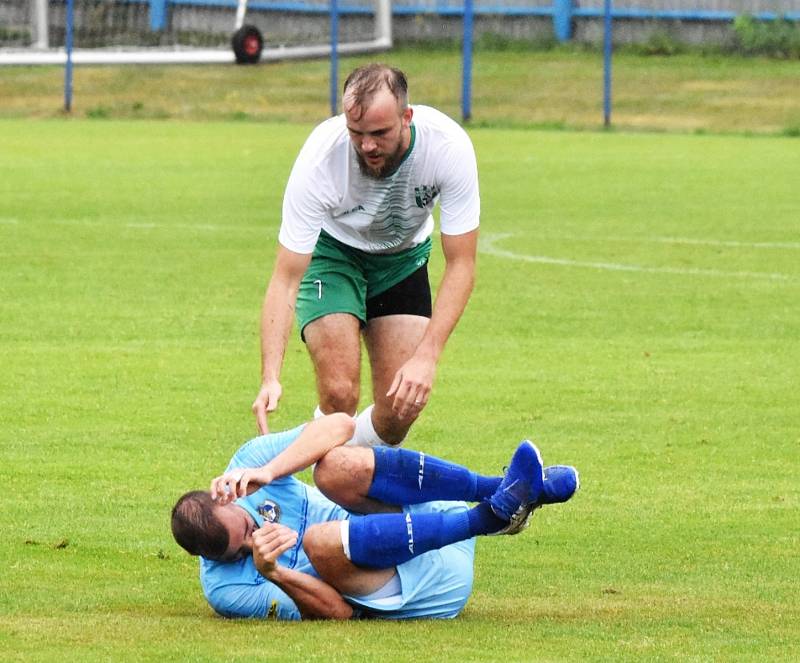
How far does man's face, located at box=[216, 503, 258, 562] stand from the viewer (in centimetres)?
705

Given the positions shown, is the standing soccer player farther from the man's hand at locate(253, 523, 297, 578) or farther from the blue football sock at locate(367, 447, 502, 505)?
the man's hand at locate(253, 523, 297, 578)

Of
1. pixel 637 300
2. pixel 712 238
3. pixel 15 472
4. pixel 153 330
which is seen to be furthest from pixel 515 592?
pixel 712 238

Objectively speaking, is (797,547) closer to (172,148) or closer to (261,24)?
(172,148)

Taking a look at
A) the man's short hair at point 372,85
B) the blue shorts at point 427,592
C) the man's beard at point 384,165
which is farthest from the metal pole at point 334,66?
the blue shorts at point 427,592

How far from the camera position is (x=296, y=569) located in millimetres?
7270

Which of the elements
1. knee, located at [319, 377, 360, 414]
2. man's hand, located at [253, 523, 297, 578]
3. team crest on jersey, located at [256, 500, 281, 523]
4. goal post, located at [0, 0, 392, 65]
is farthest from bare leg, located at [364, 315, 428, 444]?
goal post, located at [0, 0, 392, 65]

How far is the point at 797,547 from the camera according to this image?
8188mm

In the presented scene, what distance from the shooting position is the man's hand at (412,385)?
7.59m

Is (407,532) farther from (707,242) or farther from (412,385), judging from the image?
(707,242)

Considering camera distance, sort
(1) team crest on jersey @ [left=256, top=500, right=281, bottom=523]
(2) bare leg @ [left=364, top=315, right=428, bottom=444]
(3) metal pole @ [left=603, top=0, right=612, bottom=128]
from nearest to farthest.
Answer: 1. (1) team crest on jersey @ [left=256, top=500, right=281, bottom=523]
2. (2) bare leg @ [left=364, top=315, right=428, bottom=444]
3. (3) metal pole @ [left=603, top=0, right=612, bottom=128]

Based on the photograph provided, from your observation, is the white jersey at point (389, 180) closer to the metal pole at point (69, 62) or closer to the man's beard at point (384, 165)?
the man's beard at point (384, 165)

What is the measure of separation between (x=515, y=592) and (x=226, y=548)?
3.92 ft

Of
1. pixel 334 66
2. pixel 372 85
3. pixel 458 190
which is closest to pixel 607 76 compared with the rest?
pixel 334 66

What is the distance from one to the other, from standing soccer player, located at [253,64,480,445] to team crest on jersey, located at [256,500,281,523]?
301 millimetres
